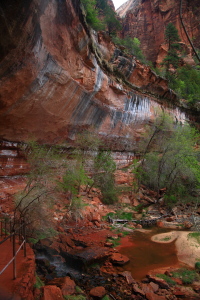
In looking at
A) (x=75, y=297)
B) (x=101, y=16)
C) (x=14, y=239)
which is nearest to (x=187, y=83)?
(x=101, y=16)

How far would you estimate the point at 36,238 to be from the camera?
7211 millimetres

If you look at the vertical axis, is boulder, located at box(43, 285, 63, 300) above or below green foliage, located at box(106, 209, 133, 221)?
above

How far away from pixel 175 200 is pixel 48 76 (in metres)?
12.0

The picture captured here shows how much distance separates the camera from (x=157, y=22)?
3541 centimetres

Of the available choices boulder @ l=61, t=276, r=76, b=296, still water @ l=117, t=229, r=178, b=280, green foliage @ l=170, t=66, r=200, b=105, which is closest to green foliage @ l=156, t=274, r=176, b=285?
still water @ l=117, t=229, r=178, b=280

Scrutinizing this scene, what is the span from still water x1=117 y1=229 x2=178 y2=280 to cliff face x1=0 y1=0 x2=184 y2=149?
7.96 meters

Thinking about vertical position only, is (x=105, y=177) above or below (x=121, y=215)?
above

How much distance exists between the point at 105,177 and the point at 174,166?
528 cm

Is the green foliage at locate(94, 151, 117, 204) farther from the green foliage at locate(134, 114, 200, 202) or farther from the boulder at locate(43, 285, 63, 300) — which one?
the boulder at locate(43, 285, 63, 300)

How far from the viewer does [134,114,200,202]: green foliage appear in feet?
46.8

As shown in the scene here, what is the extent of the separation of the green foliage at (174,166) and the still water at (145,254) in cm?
631

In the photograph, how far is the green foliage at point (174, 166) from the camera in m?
14.3

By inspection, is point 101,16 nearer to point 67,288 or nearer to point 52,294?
point 67,288

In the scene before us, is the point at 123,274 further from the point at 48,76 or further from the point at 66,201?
the point at 48,76
